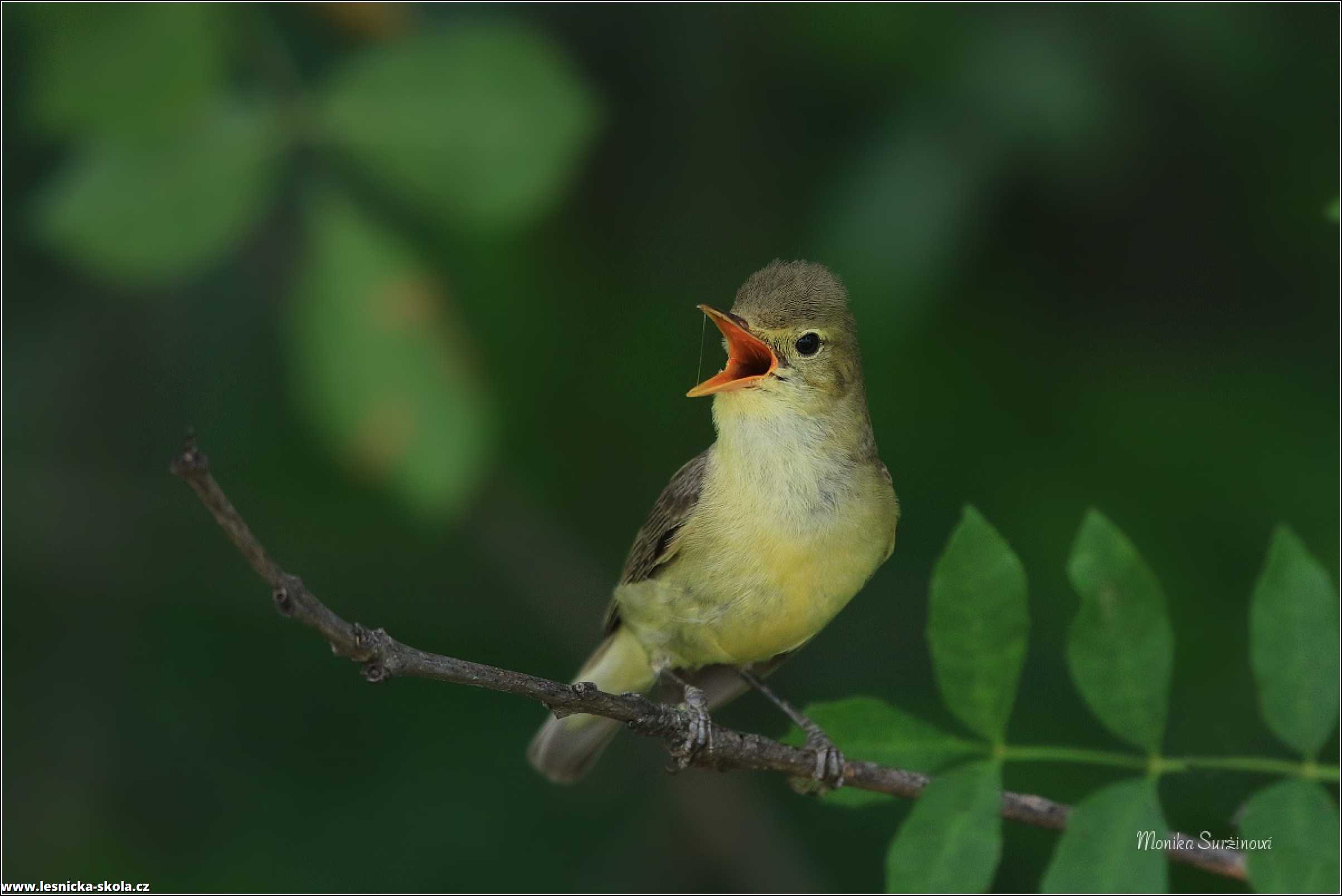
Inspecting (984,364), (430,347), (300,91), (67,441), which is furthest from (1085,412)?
(67,441)

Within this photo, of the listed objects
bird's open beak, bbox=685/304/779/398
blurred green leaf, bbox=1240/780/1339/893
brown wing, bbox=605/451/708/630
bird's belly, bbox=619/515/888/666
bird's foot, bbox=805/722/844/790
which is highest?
bird's open beak, bbox=685/304/779/398

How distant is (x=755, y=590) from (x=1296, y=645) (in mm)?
1037

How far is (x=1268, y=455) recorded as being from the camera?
435cm

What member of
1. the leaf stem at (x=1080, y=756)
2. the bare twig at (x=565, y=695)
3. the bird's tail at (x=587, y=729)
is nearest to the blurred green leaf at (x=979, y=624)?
the leaf stem at (x=1080, y=756)

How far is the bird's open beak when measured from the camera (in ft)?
8.76

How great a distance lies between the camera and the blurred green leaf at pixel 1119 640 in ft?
8.29

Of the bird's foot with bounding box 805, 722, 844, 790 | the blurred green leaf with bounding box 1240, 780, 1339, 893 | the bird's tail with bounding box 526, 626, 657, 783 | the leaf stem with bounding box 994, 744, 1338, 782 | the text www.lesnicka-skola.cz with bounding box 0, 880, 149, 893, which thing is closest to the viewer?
the blurred green leaf with bounding box 1240, 780, 1339, 893

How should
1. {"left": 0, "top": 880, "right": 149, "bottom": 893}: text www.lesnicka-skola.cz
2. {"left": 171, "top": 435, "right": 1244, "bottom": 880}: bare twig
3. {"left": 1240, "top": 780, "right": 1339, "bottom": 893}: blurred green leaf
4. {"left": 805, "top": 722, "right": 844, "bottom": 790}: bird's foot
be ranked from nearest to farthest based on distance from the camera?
1. {"left": 171, "top": 435, "right": 1244, "bottom": 880}: bare twig
2. {"left": 1240, "top": 780, "right": 1339, "bottom": 893}: blurred green leaf
3. {"left": 805, "top": 722, "right": 844, "bottom": 790}: bird's foot
4. {"left": 0, "top": 880, "right": 149, "bottom": 893}: text www.lesnicka-skola.cz

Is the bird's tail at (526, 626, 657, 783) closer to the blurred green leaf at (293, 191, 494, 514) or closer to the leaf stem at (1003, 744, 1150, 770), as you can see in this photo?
the blurred green leaf at (293, 191, 494, 514)

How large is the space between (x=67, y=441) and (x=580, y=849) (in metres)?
2.22

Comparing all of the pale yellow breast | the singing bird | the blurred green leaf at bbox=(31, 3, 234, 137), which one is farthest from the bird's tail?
the blurred green leaf at bbox=(31, 3, 234, 137)

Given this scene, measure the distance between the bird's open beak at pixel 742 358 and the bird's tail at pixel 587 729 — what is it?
1053 millimetres

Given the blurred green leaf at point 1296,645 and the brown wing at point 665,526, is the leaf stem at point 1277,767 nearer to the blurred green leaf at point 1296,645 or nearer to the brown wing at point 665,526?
the blurred green leaf at point 1296,645

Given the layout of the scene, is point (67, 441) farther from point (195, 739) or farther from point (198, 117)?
point (198, 117)
